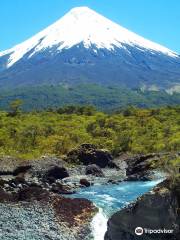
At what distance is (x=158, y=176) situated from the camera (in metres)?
38.2

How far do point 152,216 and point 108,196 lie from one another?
508 inches

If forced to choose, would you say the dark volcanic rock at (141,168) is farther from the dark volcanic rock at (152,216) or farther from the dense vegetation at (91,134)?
the dark volcanic rock at (152,216)

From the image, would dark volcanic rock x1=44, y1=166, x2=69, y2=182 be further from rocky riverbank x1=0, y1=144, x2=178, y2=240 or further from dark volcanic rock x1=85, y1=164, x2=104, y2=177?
dark volcanic rock x1=85, y1=164, x2=104, y2=177

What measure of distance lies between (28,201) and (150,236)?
9413 millimetres

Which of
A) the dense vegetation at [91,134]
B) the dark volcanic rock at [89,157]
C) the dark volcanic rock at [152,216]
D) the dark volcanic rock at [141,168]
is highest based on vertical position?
the dense vegetation at [91,134]

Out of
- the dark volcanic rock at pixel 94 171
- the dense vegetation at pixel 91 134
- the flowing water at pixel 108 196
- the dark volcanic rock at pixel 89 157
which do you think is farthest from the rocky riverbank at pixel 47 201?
the dense vegetation at pixel 91 134

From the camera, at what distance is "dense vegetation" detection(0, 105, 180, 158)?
176 ft

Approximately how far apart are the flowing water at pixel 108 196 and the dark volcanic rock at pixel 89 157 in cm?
1098

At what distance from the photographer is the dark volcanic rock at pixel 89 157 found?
155 feet

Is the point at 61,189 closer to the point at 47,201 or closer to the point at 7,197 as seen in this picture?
the point at 7,197

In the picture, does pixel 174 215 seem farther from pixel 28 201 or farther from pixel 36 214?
pixel 28 201

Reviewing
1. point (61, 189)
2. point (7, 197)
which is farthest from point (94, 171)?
point (7, 197)

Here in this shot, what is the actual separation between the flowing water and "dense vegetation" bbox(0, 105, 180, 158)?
590 inches

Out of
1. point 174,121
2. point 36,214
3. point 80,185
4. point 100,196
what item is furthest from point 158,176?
point 174,121
